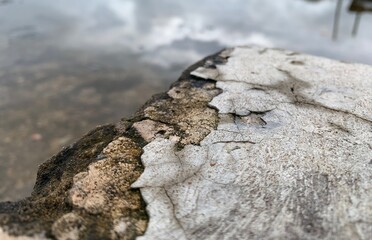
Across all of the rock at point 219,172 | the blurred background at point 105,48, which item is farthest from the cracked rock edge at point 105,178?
the blurred background at point 105,48

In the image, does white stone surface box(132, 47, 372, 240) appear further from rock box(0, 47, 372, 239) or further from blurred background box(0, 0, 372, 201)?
blurred background box(0, 0, 372, 201)

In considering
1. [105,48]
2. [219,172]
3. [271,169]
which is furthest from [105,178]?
[105,48]

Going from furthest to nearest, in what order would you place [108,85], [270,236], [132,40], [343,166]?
[132,40], [108,85], [343,166], [270,236]

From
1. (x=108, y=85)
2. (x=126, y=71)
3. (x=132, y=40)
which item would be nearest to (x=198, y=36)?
(x=132, y=40)

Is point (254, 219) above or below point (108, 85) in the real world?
above

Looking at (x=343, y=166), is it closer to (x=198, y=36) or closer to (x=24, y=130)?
(x=24, y=130)

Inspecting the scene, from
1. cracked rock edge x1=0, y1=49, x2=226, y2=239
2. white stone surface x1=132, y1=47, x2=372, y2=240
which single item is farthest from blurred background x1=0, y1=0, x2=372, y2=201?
white stone surface x1=132, y1=47, x2=372, y2=240

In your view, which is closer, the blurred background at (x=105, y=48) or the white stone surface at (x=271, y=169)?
the white stone surface at (x=271, y=169)

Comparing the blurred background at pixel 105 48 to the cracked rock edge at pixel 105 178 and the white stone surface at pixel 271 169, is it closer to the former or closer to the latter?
the cracked rock edge at pixel 105 178
